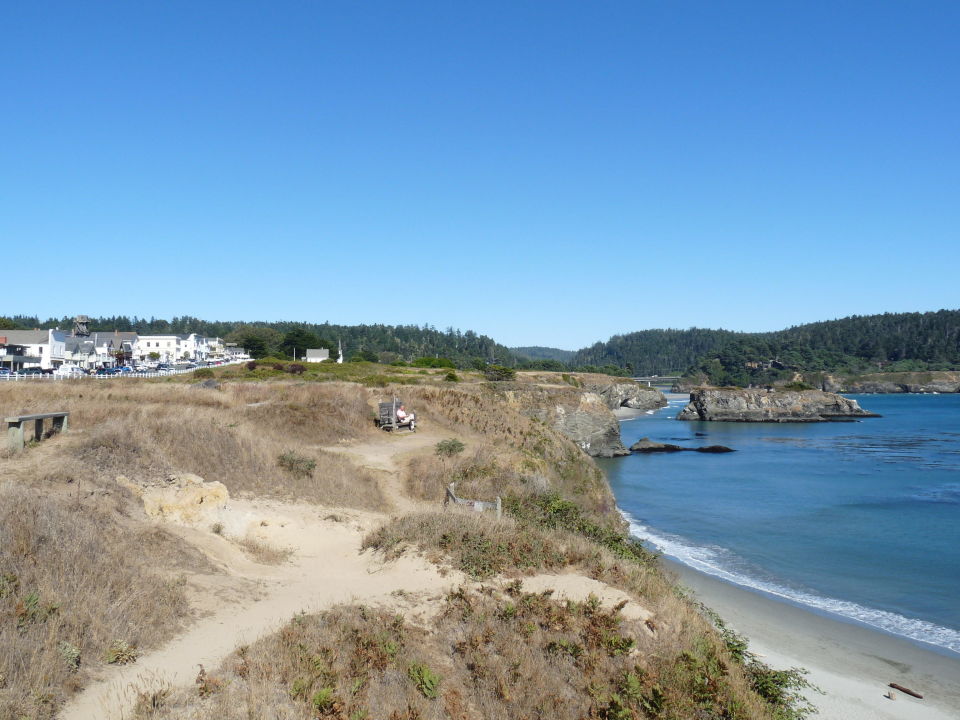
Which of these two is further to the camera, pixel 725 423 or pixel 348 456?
pixel 725 423

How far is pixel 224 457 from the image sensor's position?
1706cm

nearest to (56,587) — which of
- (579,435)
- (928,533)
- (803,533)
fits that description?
(803,533)

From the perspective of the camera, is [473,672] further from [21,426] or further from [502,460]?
[502,460]

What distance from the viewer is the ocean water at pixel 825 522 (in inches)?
826

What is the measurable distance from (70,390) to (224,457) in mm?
12536

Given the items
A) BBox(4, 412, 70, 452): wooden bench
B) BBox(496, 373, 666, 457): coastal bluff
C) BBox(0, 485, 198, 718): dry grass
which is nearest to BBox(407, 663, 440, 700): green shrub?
BBox(0, 485, 198, 718): dry grass

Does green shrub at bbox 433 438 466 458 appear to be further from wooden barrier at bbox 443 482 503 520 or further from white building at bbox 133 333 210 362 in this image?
white building at bbox 133 333 210 362

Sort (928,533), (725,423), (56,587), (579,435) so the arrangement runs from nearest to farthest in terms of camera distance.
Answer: (56,587), (928,533), (579,435), (725,423)

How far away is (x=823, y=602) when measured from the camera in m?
20.6

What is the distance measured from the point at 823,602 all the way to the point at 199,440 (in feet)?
63.0

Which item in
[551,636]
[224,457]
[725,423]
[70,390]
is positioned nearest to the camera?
[551,636]

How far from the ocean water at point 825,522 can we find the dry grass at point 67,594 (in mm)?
18738

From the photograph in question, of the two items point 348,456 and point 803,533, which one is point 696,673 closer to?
point 348,456

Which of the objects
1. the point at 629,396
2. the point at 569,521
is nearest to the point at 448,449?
Answer: the point at 569,521
